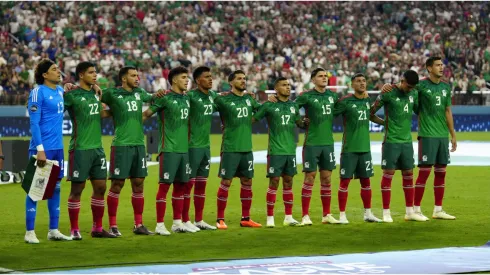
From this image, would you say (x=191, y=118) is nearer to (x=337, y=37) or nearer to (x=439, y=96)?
(x=439, y=96)

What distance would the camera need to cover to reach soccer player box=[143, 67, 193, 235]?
13.3 metres

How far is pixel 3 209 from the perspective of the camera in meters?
16.2

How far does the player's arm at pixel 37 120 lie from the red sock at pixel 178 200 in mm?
2076

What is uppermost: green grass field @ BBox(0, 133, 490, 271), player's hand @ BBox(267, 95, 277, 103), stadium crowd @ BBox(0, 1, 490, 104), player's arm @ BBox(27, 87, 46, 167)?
stadium crowd @ BBox(0, 1, 490, 104)

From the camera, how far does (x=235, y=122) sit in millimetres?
13906

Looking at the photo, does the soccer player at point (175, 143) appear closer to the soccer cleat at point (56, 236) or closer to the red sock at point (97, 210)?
the red sock at point (97, 210)

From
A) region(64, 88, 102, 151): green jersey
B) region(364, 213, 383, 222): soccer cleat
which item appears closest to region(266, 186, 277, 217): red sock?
region(364, 213, 383, 222): soccer cleat

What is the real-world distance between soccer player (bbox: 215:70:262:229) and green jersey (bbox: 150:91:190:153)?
730 millimetres

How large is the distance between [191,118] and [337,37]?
29.8 metres

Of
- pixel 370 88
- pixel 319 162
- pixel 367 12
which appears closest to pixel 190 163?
pixel 319 162

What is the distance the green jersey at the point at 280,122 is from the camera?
46.2 ft

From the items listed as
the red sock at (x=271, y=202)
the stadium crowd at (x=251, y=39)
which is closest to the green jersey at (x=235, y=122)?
the red sock at (x=271, y=202)

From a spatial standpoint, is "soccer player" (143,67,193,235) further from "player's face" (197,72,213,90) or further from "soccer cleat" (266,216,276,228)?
"soccer cleat" (266,216,276,228)

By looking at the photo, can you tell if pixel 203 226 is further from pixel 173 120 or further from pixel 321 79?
pixel 321 79
